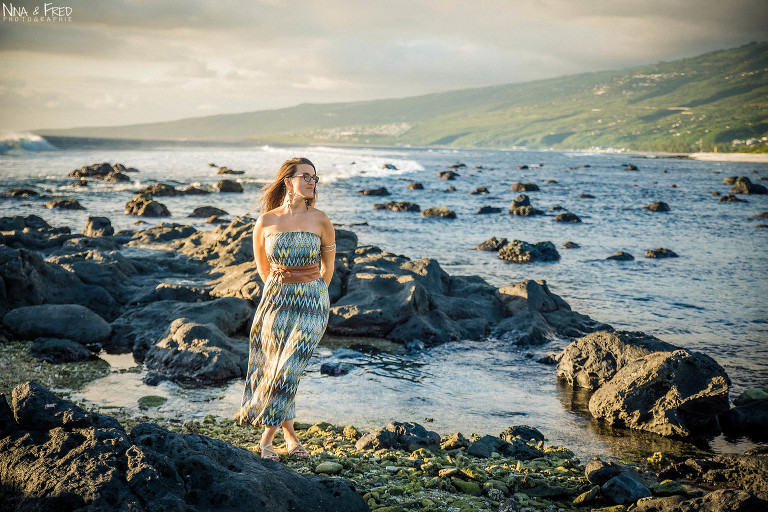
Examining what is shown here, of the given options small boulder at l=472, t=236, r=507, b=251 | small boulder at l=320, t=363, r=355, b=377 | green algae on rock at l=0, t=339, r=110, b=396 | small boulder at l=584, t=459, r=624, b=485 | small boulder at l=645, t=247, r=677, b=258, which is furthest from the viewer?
small boulder at l=472, t=236, r=507, b=251

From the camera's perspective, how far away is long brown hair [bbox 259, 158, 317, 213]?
617 centimetres

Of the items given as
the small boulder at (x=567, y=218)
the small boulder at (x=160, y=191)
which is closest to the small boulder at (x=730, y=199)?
the small boulder at (x=567, y=218)

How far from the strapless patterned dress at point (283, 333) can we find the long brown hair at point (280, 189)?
47 centimetres

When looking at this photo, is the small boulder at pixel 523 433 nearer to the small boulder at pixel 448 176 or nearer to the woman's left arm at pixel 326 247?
the woman's left arm at pixel 326 247

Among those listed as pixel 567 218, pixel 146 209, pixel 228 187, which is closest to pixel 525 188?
pixel 567 218

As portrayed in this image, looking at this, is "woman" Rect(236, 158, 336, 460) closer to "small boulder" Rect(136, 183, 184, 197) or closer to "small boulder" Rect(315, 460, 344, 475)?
"small boulder" Rect(315, 460, 344, 475)

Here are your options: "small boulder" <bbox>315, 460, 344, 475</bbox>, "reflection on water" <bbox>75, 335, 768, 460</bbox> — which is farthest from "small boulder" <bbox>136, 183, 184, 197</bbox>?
"small boulder" <bbox>315, 460, 344, 475</bbox>

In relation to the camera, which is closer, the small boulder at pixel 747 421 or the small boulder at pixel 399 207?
the small boulder at pixel 747 421

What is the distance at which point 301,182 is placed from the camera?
6.14 m

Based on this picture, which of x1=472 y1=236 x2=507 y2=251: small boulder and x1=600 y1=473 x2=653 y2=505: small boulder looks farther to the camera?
x1=472 y1=236 x2=507 y2=251: small boulder

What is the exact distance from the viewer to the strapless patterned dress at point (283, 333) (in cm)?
609

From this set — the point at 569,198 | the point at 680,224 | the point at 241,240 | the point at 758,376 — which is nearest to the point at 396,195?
the point at 569,198

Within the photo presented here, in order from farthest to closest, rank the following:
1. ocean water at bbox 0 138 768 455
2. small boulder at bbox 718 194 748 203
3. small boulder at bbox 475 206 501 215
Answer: small boulder at bbox 718 194 748 203 → small boulder at bbox 475 206 501 215 → ocean water at bbox 0 138 768 455

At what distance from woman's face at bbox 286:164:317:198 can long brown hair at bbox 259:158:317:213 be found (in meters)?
0.04
